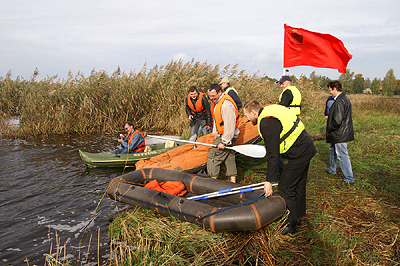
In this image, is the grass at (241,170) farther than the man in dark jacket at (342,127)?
No

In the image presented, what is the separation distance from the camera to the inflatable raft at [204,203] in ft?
10.7

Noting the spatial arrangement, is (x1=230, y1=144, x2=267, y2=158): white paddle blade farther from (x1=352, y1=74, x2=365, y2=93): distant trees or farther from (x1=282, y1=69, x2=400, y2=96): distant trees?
(x1=352, y1=74, x2=365, y2=93): distant trees

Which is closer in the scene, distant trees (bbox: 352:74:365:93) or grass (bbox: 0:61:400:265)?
grass (bbox: 0:61:400:265)

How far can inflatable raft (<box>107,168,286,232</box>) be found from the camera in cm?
325

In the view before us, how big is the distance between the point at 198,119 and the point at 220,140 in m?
2.72

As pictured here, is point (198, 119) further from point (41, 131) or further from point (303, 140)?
point (41, 131)

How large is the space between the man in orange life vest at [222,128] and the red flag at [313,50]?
233 cm

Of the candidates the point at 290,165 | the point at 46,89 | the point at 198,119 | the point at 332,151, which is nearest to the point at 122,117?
the point at 46,89

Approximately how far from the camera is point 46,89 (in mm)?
11148

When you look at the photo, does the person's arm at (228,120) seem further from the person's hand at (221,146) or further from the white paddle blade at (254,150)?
the white paddle blade at (254,150)

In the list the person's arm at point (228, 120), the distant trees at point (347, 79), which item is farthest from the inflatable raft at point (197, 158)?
the distant trees at point (347, 79)

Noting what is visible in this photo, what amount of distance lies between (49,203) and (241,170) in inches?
164

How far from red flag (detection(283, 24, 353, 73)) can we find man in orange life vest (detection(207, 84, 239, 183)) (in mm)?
2329

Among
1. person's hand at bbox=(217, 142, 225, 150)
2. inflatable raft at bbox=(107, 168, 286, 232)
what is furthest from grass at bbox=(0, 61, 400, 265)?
person's hand at bbox=(217, 142, 225, 150)
